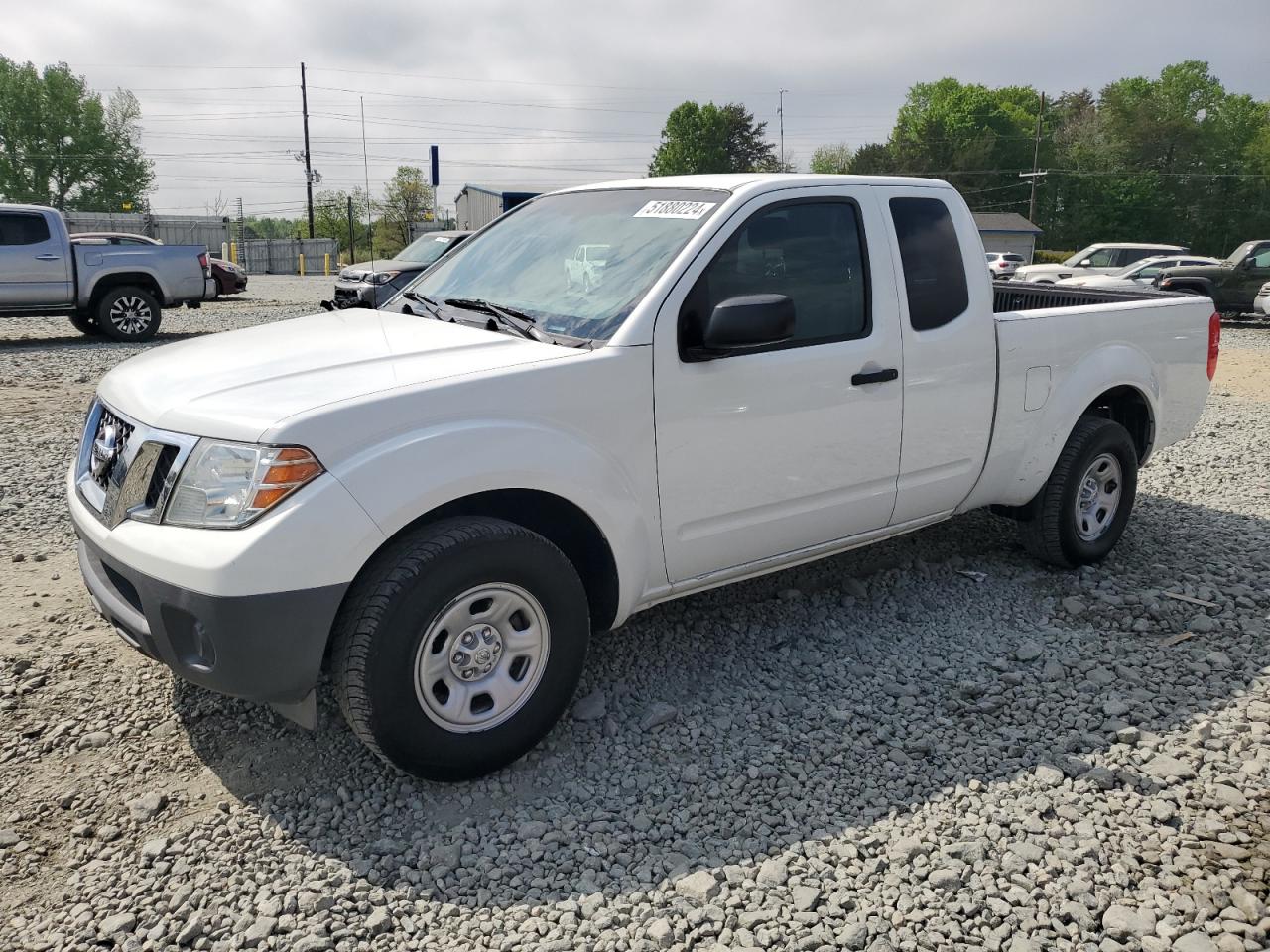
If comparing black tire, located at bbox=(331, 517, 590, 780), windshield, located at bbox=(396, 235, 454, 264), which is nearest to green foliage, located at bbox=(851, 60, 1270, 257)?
windshield, located at bbox=(396, 235, 454, 264)

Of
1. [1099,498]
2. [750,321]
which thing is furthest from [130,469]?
[1099,498]

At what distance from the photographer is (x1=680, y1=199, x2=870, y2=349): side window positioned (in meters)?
3.64

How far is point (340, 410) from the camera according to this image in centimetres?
288

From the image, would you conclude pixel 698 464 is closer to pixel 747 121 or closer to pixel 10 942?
pixel 10 942

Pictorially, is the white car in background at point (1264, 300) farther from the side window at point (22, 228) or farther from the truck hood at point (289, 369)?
the side window at point (22, 228)

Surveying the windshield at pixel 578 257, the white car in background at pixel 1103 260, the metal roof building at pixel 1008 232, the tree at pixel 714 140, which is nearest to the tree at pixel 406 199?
Result: the tree at pixel 714 140

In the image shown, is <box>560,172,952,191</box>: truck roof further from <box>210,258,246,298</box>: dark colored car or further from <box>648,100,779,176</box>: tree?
<box>648,100,779,176</box>: tree

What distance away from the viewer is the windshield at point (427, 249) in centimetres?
1761

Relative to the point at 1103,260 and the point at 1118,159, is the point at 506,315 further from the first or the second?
the point at 1118,159

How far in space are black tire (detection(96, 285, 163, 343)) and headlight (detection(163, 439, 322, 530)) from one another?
1347 cm

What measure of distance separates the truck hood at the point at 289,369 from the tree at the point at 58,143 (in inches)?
3830

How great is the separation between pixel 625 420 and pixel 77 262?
13.9m

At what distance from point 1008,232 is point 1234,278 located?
2396 inches

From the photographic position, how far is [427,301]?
421cm
